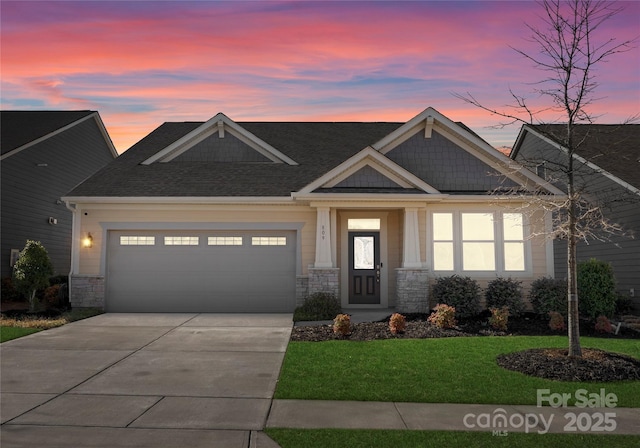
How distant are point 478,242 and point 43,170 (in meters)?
16.7

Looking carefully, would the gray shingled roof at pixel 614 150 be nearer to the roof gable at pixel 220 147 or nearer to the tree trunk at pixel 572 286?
the tree trunk at pixel 572 286

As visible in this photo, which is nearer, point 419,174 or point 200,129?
point 419,174

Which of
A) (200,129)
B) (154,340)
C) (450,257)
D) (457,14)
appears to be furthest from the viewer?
(200,129)

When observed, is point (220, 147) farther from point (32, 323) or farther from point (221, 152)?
point (32, 323)

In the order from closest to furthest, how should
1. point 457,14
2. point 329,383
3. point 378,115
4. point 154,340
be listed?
1. point 329,383
2. point 154,340
3. point 457,14
4. point 378,115

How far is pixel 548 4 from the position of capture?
30.1 feet

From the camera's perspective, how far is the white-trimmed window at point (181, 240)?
51.0 feet

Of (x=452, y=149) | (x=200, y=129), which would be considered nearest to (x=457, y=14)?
(x=452, y=149)

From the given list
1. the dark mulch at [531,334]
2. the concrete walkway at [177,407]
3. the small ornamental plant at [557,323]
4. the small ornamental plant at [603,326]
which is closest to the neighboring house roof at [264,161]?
the dark mulch at [531,334]

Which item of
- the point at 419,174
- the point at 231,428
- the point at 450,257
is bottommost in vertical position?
the point at 231,428

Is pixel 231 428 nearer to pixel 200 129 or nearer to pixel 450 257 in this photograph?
pixel 450 257

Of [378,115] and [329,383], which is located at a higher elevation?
[378,115]

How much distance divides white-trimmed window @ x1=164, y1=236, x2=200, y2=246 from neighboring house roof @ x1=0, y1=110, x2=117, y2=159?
741 cm

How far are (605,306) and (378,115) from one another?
1221 centimetres
